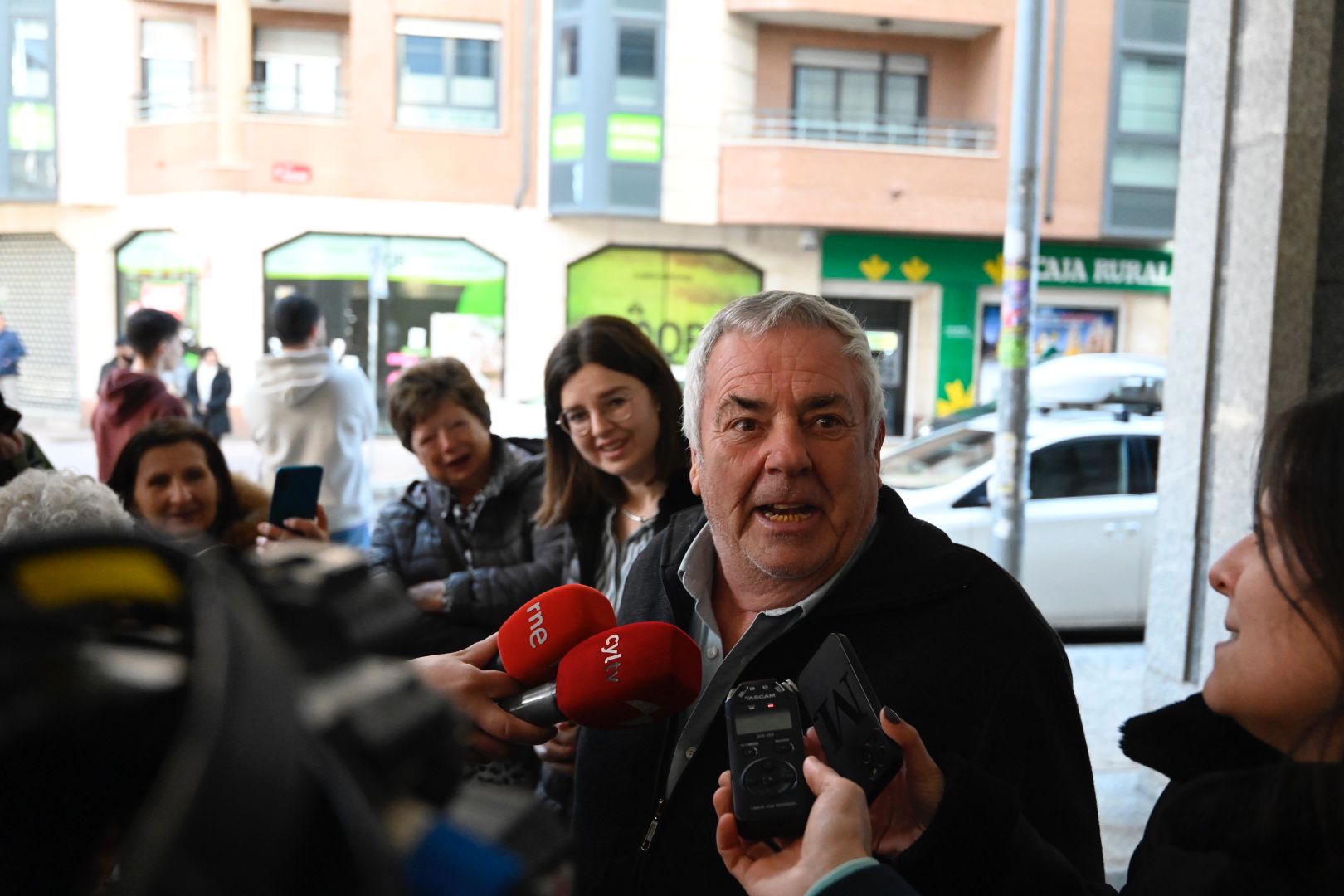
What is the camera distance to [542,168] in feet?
50.0

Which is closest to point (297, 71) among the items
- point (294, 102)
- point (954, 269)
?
point (294, 102)

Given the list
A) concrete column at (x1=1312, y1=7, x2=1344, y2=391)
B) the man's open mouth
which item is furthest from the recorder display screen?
concrete column at (x1=1312, y1=7, x2=1344, y2=391)

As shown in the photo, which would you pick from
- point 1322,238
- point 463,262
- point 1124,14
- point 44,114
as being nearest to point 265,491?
point 1322,238

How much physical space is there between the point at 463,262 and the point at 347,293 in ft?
4.96

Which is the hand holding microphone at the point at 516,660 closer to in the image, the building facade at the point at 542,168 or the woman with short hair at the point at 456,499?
the woman with short hair at the point at 456,499

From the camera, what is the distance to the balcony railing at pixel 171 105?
47.3 ft

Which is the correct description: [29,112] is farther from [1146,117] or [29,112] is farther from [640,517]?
[640,517]

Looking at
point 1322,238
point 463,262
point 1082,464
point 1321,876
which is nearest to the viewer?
point 1321,876

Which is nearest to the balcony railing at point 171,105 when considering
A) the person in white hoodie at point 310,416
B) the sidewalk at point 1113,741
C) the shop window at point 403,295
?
the shop window at point 403,295

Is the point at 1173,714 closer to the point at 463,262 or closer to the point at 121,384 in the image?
the point at 121,384

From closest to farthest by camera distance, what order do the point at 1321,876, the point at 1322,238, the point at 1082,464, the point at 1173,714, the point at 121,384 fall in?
the point at 1321,876 < the point at 1173,714 < the point at 1322,238 < the point at 121,384 < the point at 1082,464

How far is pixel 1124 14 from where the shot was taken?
50.5 feet

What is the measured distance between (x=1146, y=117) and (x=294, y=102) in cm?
1087

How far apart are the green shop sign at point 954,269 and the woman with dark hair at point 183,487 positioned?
13.5 meters
